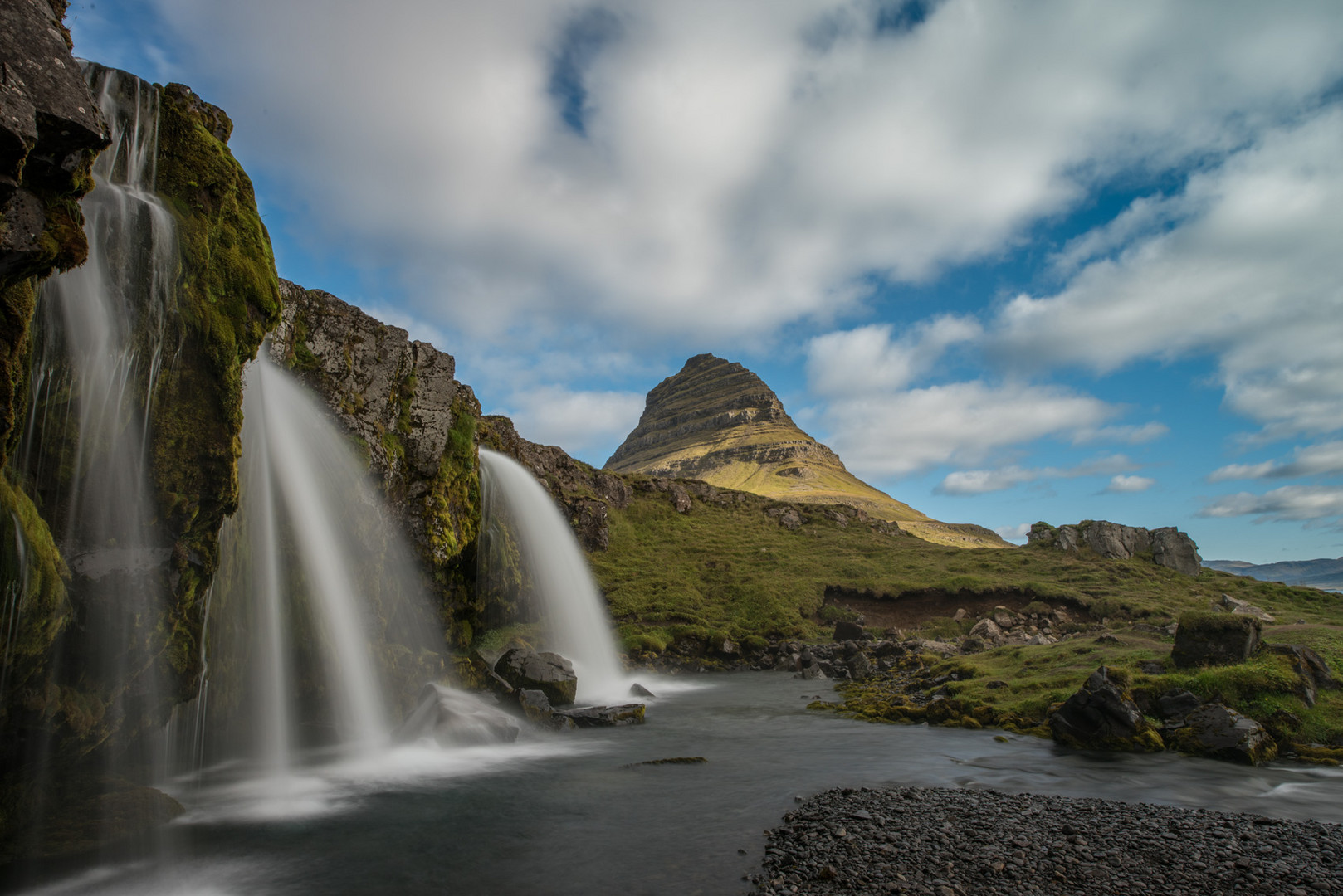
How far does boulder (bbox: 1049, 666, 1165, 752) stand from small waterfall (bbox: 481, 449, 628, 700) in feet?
71.9

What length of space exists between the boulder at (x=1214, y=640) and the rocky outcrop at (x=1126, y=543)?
1924 inches

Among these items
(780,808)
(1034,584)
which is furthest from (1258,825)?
(1034,584)

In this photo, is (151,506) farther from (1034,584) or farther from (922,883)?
(1034,584)

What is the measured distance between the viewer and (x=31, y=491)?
10047 mm

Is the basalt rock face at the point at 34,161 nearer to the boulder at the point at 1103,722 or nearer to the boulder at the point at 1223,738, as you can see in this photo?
the boulder at the point at 1103,722

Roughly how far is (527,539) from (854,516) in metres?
59.1

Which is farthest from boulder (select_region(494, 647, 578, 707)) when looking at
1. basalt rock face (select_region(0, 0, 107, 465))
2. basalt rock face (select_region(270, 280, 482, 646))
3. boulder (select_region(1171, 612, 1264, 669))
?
boulder (select_region(1171, 612, 1264, 669))

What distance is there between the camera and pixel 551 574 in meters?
39.6

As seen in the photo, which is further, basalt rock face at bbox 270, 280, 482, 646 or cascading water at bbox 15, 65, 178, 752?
basalt rock face at bbox 270, 280, 482, 646

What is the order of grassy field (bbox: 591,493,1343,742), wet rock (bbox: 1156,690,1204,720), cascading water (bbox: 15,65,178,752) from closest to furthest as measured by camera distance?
cascading water (bbox: 15,65,178,752) < wet rock (bbox: 1156,690,1204,720) < grassy field (bbox: 591,493,1343,742)

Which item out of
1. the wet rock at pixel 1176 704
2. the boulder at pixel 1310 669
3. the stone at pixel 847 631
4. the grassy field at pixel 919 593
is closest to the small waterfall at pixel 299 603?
the grassy field at pixel 919 593

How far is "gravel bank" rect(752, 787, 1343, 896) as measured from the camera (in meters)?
8.54

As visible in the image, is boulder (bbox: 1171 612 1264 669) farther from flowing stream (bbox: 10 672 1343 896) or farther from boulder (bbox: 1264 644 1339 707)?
flowing stream (bbox: 10 672 1343 896)

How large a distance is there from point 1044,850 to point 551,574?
108ft
